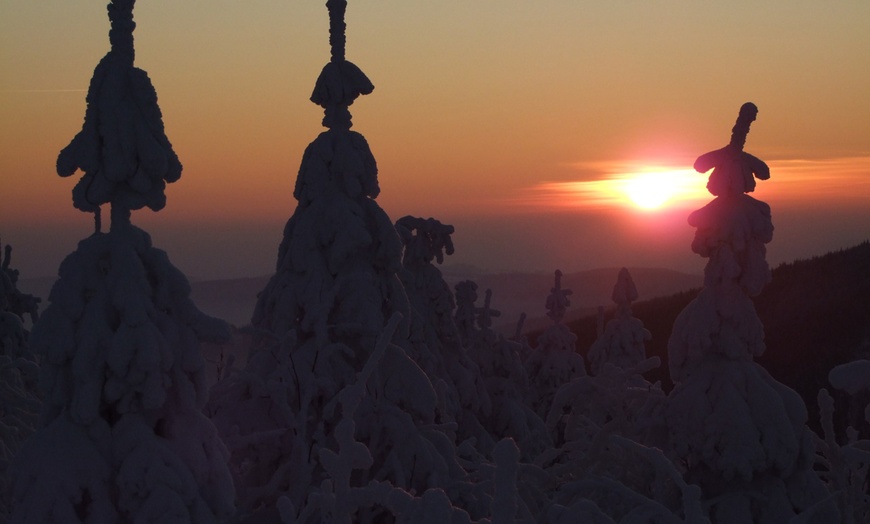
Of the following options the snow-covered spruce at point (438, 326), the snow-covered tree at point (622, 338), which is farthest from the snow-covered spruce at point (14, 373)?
the snow-covered tree at point (622, 338)

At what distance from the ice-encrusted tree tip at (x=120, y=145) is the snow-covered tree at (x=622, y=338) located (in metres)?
26.9

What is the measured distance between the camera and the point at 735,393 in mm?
15500

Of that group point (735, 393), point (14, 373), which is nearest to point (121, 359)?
point (735, 393)

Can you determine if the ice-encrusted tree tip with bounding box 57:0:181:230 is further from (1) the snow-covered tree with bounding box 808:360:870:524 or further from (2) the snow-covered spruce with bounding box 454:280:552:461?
(2) the snow-covered spruce with bounding box 454:280:552:461

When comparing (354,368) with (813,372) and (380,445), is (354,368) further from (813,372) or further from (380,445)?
(813,372)

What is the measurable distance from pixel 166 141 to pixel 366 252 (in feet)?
Result: 21.3

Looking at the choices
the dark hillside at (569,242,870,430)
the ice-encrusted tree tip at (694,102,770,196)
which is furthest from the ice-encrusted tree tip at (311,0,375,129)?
the dark hillside at (569,242,870,430)

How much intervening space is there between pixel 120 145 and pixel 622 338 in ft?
91.4

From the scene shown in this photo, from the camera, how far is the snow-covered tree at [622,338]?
3633 centimetres

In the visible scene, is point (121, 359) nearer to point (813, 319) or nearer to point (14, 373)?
point (14, 373)

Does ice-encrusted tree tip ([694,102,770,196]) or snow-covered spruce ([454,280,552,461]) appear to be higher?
ice-encrusted tree tip ([694,102,770,196])

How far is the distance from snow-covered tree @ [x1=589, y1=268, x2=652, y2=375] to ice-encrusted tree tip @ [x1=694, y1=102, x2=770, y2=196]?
20.2 meters

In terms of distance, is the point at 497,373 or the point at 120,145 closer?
the point at 120,145

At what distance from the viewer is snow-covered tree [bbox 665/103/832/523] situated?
1535 centimetres
